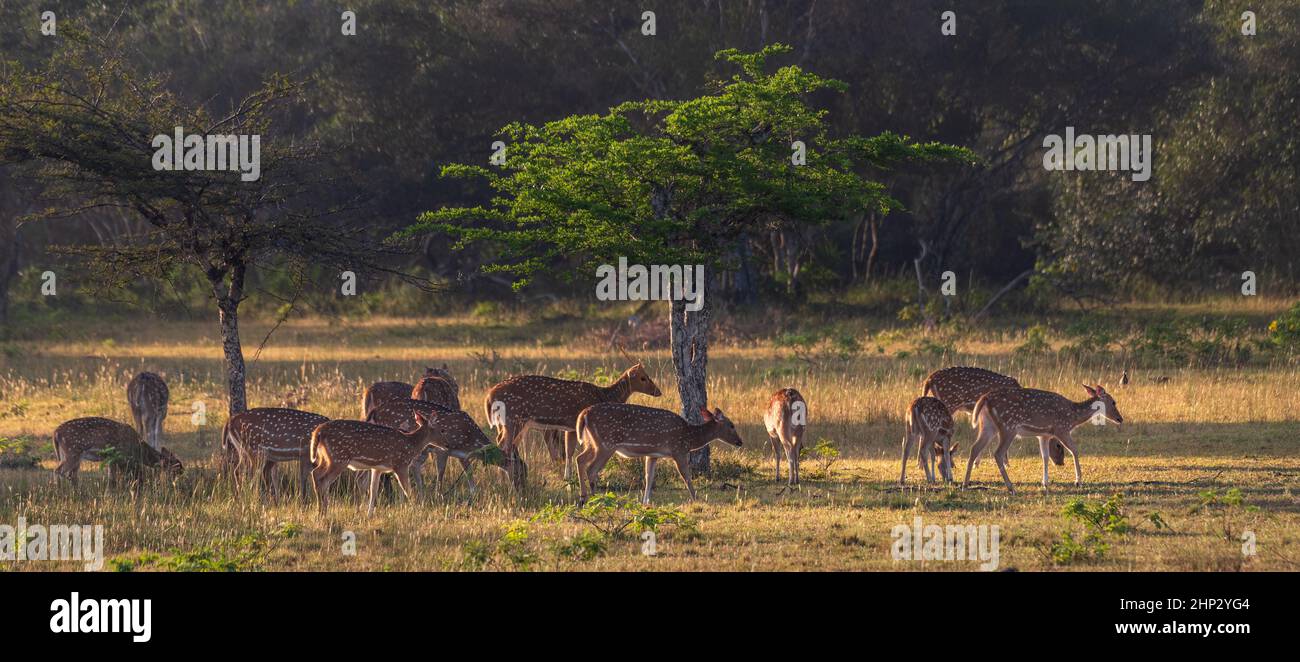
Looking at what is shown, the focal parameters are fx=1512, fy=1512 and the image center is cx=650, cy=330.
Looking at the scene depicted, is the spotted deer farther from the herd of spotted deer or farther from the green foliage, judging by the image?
the green foliage

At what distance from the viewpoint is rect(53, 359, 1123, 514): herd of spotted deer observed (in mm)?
14852

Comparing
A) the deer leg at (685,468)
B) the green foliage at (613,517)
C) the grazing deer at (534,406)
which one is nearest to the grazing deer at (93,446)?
the grazing deer at (534,406)

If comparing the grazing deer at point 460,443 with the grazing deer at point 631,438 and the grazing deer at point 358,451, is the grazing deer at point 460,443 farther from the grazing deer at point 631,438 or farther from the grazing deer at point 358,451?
the grazing deer at point 631,438

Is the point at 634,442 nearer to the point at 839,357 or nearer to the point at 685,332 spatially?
the point at 685,332

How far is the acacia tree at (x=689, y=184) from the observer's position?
17.3 metres

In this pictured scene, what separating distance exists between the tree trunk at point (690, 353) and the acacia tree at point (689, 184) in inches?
0.5

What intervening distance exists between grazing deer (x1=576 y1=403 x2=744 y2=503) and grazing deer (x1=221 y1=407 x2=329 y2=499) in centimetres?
275

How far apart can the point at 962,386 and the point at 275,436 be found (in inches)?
318

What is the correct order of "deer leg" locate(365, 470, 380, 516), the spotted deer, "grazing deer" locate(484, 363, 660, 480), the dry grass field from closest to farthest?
the dry grass field, "deer leg" locate(365, 470, 380, 516), "grazing deer" locate(484, 363, 660, 480), the spotted deer

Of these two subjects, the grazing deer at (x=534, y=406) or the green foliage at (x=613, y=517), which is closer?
the green foliage at (x=613, y=517)

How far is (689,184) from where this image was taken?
1762 cm

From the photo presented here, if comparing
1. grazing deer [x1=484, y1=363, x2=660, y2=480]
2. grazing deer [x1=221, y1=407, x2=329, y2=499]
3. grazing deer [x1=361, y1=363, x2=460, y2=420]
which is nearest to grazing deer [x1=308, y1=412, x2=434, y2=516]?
grazing deer [x1=221, y1=407, x2=329, y2=499]

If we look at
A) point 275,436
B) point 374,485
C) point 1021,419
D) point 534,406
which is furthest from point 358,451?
point 1021,419

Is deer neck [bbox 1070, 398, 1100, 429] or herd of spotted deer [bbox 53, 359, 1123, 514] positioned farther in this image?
deer neck [bbox 1070, 398, 1100, 429]
